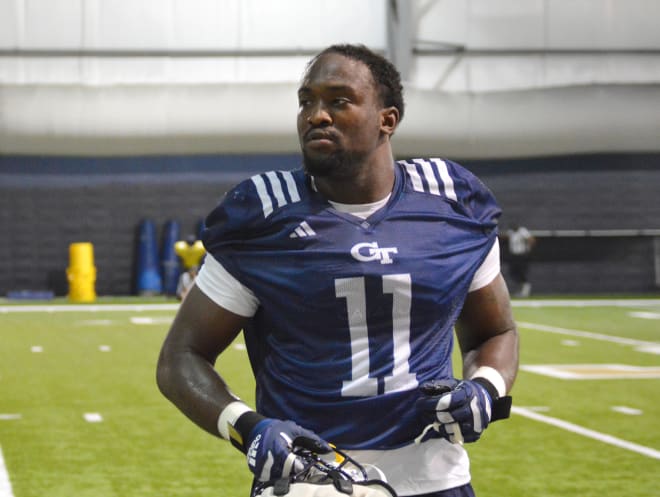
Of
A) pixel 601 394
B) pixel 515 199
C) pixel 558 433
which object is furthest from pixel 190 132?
pixel 558 433

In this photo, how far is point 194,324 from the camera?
3.04 meters

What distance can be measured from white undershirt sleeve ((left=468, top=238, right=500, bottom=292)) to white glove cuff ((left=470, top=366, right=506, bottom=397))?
218 millimetres

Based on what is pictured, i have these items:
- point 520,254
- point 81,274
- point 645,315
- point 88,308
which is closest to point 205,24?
point 81,274

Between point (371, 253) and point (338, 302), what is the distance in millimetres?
144

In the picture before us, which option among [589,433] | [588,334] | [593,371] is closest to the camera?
[589,433]

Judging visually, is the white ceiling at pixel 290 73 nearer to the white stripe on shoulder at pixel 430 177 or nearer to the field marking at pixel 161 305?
the field marking at pixel 161 305

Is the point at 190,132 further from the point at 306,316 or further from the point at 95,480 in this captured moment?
the point at 306,316

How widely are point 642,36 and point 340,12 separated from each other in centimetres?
636

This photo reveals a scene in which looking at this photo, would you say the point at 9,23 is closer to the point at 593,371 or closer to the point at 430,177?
the point at 593,371

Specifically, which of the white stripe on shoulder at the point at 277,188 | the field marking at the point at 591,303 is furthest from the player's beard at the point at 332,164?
the field marking at the point at 591,303

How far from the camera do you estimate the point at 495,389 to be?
301cm

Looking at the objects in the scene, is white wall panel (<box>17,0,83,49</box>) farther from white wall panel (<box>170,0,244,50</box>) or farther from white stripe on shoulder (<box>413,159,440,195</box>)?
white stripe on shoulder (<box>413,159,440,195</box>)

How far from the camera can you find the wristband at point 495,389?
2957 millimetres

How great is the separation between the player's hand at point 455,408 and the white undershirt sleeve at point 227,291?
0.49 m
